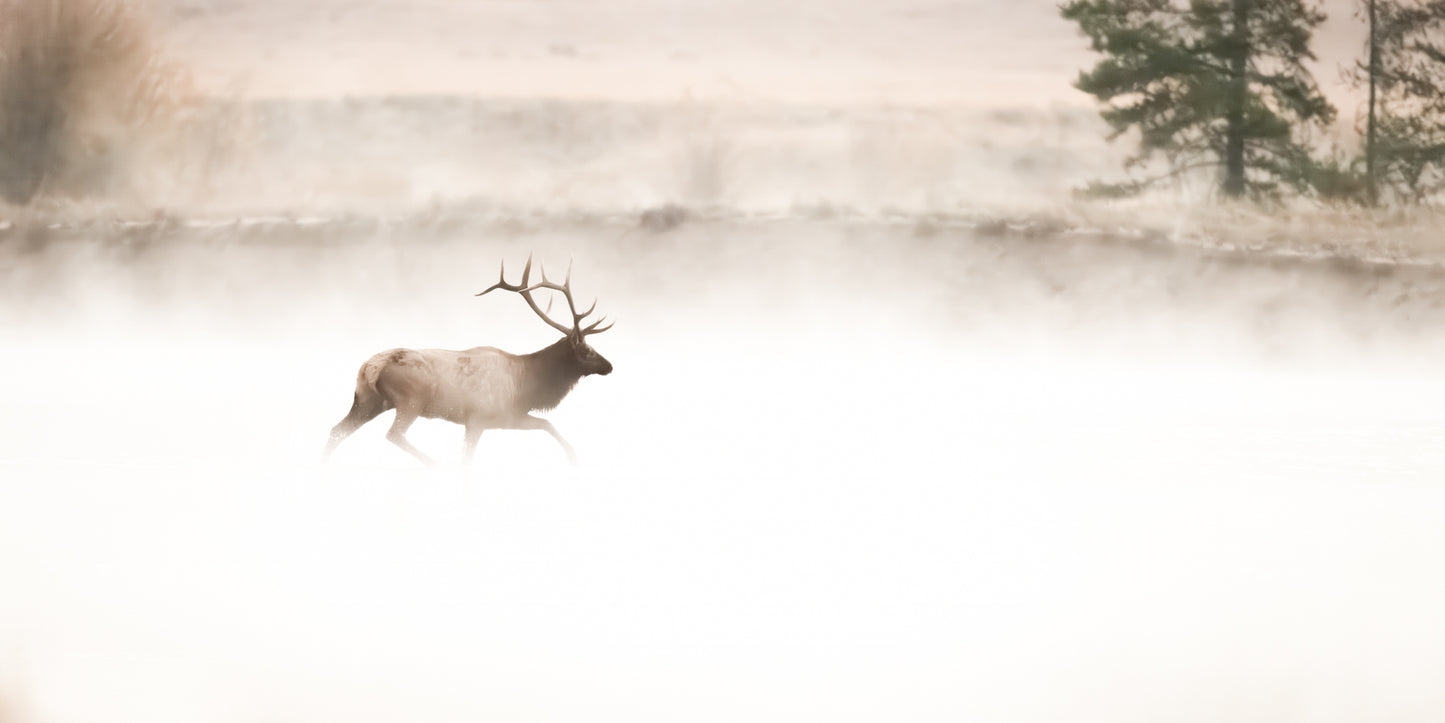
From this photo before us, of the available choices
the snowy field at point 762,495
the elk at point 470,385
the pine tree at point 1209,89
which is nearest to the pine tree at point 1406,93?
the pine tree at point 1209,89

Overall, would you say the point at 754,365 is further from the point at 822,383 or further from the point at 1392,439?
the point at 1392,439

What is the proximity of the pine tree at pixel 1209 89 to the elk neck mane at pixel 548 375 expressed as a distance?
6.99m

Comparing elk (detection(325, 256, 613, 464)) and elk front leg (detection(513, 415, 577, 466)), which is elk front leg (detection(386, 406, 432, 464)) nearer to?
elk (detection(325, 256, 613, 464))

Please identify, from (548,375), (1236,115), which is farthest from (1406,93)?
(548,375)

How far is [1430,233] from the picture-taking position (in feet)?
42.2

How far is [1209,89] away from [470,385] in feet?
29.2

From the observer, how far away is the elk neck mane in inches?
292

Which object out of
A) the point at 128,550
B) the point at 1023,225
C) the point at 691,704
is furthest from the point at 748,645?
the point at 1023,225

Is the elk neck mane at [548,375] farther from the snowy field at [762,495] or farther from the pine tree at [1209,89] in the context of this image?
the pine tree at [1209,89]

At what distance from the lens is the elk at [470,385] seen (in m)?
6.95

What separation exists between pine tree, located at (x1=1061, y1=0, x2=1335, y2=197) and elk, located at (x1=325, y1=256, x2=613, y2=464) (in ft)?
23.0

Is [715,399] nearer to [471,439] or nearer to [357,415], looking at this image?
[471,439]

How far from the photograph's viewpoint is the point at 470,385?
711cm

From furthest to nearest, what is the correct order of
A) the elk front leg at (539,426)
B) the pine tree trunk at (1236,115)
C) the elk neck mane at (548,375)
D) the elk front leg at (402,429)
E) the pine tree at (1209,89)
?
the pine tree trunk at (1236,115), the pine tree at (1209,89), the elk neck mane at (548,375), the elk front leg at (539,426), the elk front leg at (402,429)
